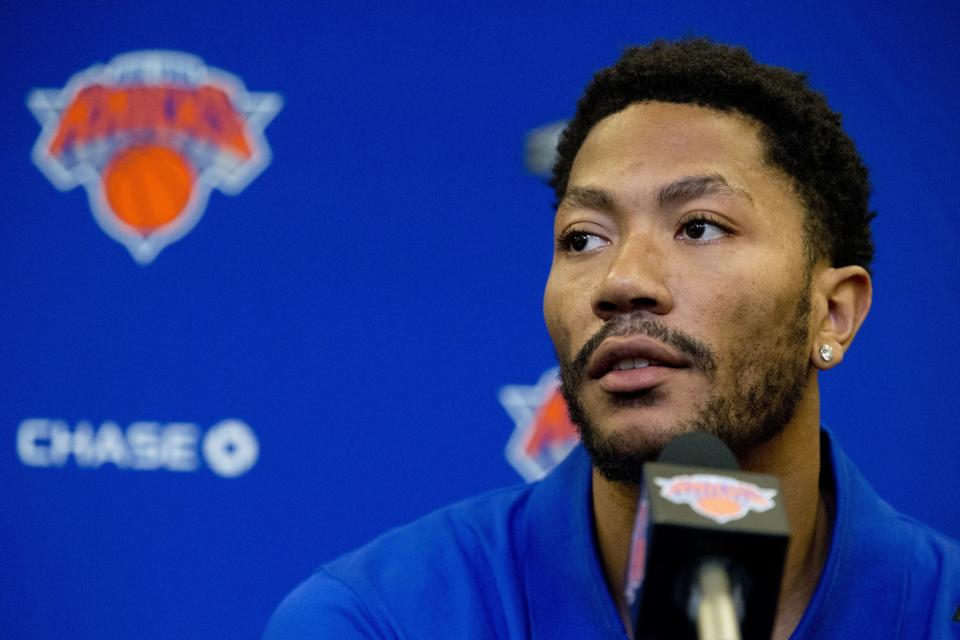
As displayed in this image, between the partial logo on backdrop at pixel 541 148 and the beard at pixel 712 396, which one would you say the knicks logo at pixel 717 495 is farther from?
the partial logo on backdrop at pixel 541 148

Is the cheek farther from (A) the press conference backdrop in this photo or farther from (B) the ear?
(A) the press conference backdrop

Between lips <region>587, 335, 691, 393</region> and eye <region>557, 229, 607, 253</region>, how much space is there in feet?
0.52

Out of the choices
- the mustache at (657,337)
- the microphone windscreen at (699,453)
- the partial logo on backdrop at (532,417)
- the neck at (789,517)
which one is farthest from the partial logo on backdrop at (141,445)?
the microphone windscreen at (699,453)

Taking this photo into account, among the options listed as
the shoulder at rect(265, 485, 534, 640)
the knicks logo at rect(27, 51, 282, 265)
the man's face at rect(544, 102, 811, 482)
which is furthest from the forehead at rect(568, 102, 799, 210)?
the knicks logo at rect(27, 51, 282, 265)

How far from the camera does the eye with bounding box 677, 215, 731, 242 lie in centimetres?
119

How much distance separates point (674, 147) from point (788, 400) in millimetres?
292

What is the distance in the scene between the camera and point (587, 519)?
1271 mm

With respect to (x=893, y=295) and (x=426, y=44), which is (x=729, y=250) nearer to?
(x=893, y=295)

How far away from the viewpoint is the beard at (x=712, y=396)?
1090 mm

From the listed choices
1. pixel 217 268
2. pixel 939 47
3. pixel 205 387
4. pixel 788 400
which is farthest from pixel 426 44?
pixel 788 400

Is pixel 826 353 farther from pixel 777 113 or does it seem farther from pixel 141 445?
pixel 141 445

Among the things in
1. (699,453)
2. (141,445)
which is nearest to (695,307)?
(699,453)

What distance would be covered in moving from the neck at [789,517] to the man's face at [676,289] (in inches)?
1.9

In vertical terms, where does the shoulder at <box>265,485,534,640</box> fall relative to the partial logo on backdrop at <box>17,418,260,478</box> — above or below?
below
